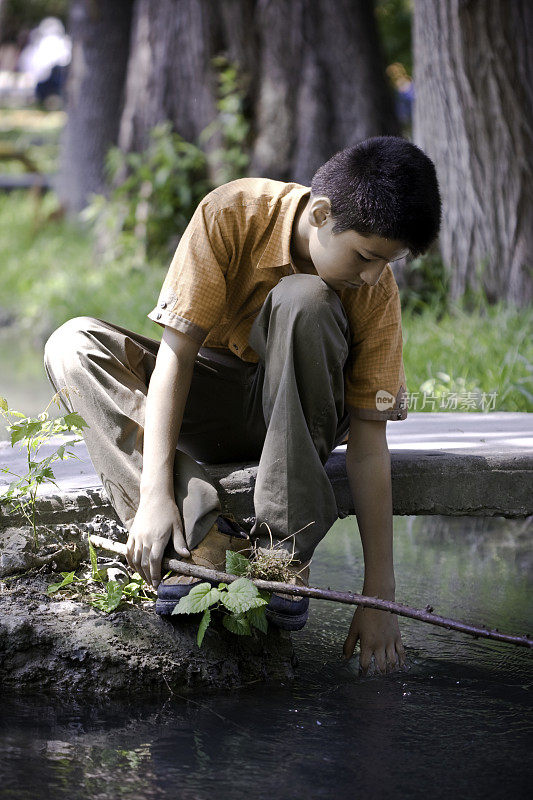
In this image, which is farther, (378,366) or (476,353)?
(476,353)

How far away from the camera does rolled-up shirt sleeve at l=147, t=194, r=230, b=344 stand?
7.33 ft

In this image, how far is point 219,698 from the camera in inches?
84.9

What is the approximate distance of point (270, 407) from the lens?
Answer: 7.55ft

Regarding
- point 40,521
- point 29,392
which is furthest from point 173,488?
point 29,392

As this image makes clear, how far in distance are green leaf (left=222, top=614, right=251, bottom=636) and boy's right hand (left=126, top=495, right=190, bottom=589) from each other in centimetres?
17

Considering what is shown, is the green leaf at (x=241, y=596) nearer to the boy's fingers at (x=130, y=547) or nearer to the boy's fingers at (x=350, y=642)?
the boy's fingers at (x=130, y=547)

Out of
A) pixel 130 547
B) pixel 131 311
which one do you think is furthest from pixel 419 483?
pixel 131 311

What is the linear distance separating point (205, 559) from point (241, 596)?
15cm

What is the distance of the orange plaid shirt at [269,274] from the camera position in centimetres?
230

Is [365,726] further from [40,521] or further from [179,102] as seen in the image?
[179,102]

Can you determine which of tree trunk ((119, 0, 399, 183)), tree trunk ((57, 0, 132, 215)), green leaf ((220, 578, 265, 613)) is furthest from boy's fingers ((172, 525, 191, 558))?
tree trunk ((57, 0, 132, 215))

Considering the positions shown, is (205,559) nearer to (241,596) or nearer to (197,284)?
(241,596)

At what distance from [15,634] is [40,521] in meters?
0.36

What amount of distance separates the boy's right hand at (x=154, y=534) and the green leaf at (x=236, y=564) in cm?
9
